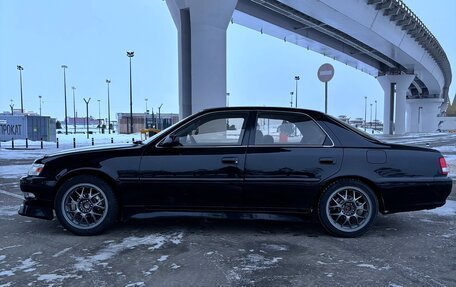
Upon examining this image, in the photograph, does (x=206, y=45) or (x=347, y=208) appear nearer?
(x=347, y=208)

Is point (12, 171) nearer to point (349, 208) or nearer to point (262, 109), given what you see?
point (262, 109)

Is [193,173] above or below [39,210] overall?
above

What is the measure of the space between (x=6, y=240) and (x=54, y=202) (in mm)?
685

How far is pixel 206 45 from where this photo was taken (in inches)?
611

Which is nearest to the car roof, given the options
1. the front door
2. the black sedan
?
the black sedan

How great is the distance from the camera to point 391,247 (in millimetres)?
4445

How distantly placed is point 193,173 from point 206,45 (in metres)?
11.7

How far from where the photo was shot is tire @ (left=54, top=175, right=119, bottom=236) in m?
4.71

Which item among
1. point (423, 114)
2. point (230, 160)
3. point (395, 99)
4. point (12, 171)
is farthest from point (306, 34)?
point (423, 114)

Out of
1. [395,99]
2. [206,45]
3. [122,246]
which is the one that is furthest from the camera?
[395,99]

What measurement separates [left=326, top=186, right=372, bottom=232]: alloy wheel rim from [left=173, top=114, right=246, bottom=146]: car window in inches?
54.7

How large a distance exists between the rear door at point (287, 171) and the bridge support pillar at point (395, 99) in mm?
42656

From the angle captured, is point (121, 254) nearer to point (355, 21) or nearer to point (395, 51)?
point (355, 21)

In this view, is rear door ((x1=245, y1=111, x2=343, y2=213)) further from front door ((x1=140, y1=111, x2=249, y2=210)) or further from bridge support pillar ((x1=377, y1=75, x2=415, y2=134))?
bridge support pillar ((x1=377, y1=75, x2=415, y2=134))
